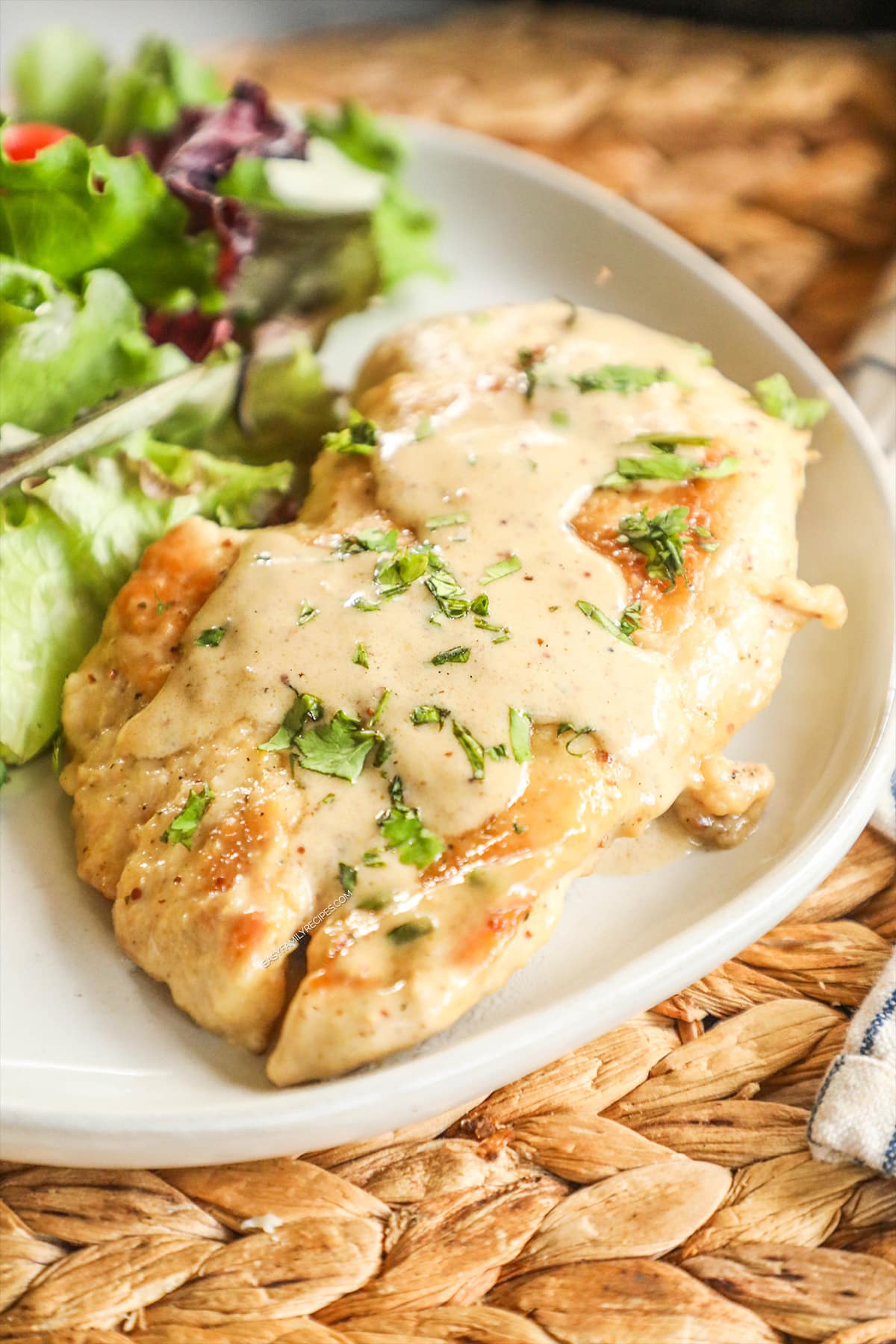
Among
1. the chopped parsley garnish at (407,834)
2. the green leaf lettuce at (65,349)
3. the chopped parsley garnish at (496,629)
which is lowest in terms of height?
the chopped parsley garnish at (407,834)

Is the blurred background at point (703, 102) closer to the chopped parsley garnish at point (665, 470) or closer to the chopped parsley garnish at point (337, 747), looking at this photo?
the chopped parsley garnish at point (665, 470)

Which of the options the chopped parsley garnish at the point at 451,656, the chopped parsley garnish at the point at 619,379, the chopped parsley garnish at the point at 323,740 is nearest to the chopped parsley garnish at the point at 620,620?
the chopped parsley garnish at the point at 451,656

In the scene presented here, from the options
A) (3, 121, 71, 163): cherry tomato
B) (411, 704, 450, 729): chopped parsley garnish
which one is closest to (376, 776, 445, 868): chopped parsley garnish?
(411, 704, 450, 729): chopped parsley garnish

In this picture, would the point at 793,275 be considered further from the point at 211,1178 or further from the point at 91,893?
the point at 211,1178

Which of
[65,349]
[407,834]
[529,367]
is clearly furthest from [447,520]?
[65,349]

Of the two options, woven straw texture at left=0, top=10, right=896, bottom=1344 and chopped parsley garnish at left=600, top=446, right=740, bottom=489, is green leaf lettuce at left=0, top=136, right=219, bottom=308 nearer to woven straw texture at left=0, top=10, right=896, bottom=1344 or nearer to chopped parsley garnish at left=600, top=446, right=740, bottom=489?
chopped parsley garnish at left=600, top=446, right=740, bottom=489

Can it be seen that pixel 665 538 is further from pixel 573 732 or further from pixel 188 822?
pixel 188 822

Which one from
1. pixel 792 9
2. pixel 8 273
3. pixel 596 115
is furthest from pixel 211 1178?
pixel 792 9
